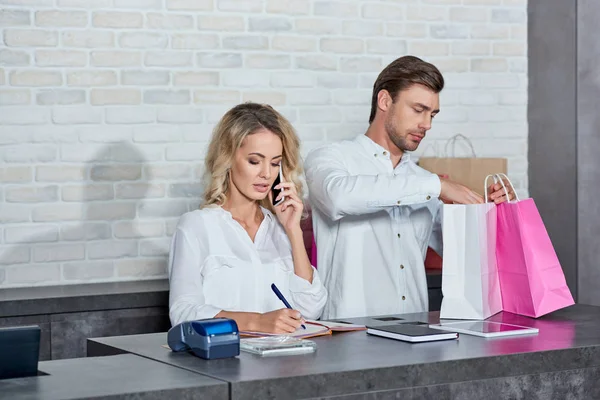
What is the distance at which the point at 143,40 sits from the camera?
13.4 ft

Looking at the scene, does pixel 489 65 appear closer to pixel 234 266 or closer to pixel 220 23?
pixel 220 23

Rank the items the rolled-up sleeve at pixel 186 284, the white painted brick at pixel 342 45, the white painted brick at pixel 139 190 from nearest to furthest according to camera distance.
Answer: the rolled-up sleeve at pixel 186 284 < the white painted brick at pixel 139 190 < the white painted brick at pixel 342 45

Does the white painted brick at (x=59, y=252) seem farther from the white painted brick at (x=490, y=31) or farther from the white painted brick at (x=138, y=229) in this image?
the white painted brick at (x=490, y=31)

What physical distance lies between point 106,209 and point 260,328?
1.60 m

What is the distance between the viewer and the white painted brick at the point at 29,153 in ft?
12.7

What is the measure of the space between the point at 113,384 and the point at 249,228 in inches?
51.0

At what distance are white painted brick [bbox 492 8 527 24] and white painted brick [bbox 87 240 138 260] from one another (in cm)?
213

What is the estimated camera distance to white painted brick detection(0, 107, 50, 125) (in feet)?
12.7

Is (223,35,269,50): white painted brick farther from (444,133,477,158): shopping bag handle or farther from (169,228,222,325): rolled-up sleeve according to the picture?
(169,228,222,325): rolled-up sleeve

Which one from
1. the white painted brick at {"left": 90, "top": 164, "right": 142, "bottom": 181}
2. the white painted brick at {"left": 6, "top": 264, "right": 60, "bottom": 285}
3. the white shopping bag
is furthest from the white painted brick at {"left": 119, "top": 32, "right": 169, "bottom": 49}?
the white shopping bag

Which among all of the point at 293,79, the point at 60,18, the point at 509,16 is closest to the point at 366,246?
the point at 293,79

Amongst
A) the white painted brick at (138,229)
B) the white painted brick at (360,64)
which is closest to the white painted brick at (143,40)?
the white painted brick at (138,229)

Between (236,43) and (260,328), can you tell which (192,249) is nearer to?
(260,328)

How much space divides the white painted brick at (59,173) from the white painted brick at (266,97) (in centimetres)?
79
